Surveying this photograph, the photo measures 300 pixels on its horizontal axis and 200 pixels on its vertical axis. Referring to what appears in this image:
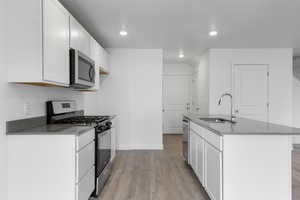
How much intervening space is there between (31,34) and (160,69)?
327 centimetres

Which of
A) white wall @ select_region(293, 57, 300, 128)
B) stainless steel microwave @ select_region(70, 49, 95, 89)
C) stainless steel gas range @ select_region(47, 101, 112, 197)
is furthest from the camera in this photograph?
white wall @ select_region(293, 57, 300, 128)

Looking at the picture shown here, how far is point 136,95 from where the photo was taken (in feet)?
15.3

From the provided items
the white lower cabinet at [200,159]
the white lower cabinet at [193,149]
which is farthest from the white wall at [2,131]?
the white lower cabinet at [193,149]

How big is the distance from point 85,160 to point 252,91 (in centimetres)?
425

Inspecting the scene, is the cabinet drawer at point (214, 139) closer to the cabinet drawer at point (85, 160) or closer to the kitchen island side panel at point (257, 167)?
the kitchen island side panel at point (257, 167)

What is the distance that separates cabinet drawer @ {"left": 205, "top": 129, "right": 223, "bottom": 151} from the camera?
1.88 meters

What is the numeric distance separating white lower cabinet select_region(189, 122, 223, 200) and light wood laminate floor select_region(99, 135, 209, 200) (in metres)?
0.30

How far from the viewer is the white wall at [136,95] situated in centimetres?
462

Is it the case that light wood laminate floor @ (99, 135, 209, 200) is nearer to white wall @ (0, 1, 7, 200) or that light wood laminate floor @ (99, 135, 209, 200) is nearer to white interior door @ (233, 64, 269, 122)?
white wall @ (0, 1, 7, 200)

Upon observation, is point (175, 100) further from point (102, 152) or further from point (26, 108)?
point (26, 108)

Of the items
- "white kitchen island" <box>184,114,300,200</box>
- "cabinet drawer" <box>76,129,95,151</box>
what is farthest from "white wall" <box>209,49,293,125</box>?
"cabinet drawer" <box>76,129,95,151</box>

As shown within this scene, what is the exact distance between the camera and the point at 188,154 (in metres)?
3.36

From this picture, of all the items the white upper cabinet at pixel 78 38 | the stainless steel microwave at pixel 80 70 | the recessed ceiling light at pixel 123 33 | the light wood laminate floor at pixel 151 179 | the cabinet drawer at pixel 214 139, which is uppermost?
the recessed ceiling light at pixel 123 33

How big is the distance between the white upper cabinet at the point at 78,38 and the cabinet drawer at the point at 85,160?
125 centimetres
